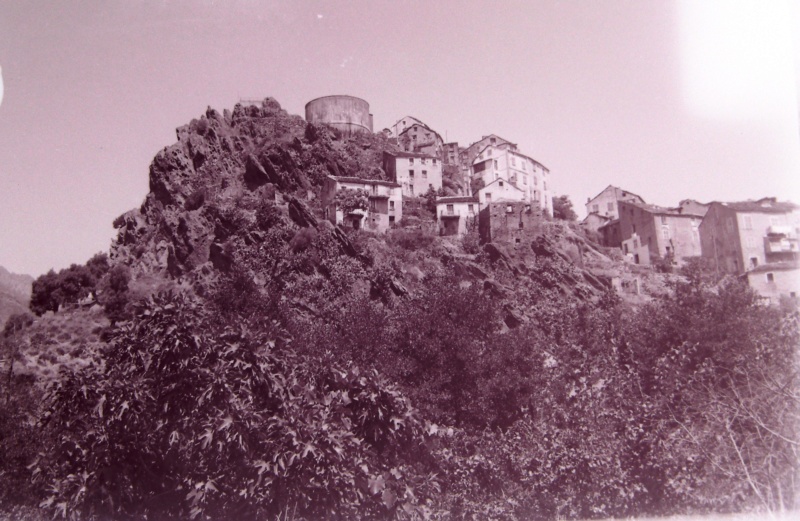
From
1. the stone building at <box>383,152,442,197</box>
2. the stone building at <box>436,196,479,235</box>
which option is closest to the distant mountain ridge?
the stone building at <box>383,152,442,197</box>

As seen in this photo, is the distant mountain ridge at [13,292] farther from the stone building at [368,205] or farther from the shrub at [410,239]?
the shrub at [410,239]

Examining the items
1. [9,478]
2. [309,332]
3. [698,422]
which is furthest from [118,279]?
[698,422]

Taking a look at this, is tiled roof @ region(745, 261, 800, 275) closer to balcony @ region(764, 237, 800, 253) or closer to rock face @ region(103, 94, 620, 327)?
balcony @ region(764, 237, 800, 253)

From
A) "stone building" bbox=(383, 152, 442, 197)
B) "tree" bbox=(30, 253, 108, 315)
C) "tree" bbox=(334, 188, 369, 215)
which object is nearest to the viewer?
"tree" bbox=(334, 188, 369, 215)

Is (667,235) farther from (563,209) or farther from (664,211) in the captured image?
(563,209)

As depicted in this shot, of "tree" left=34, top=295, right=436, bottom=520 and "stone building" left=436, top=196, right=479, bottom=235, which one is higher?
"stone building" left=436, top=196, right=479, bottom=235

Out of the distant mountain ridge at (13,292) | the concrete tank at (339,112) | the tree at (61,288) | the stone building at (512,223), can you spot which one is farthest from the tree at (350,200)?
the distant mountain ridge at (13,292)

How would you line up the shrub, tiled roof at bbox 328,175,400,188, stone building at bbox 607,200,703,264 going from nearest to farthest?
1. the shrub
2. tiled roof at bbox 328,175,400,188
3. stone building at bbox 607,200,703,264

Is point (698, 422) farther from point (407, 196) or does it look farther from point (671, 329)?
point (407, 196)
